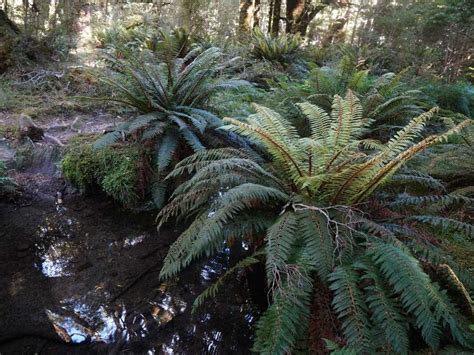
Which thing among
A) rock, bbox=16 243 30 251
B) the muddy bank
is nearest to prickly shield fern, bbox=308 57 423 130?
the muddy bank

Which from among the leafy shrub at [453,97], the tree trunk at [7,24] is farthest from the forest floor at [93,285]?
the leafy shrub at [453,97]

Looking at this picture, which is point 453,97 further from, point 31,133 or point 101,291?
point 31,133

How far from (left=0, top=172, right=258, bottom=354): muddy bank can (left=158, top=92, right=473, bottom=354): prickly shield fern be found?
36 cm

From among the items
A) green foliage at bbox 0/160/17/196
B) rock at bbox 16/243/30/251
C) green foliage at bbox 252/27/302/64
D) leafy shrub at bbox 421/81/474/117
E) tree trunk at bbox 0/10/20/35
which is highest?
tree trunk at bbox 0/10/20/35

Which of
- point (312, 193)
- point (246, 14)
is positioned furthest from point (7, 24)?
point (312, 193)

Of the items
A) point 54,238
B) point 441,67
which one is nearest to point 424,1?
point 441,67

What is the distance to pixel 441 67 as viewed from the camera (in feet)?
29.5

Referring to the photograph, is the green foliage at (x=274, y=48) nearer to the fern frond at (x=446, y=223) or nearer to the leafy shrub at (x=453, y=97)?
the leafy shrub at (x=453, y=97)

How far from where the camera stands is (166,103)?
13.0 feet

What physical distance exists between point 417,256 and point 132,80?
3033 millimetres

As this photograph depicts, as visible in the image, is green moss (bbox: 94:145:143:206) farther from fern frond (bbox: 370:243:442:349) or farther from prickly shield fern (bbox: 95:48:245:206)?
fern frond (bbox: 370:243:442:349)

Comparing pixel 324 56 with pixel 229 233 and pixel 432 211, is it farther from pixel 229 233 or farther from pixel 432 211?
pixel 229 233

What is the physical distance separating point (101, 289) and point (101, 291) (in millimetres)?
23

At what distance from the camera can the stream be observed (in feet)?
7.76
